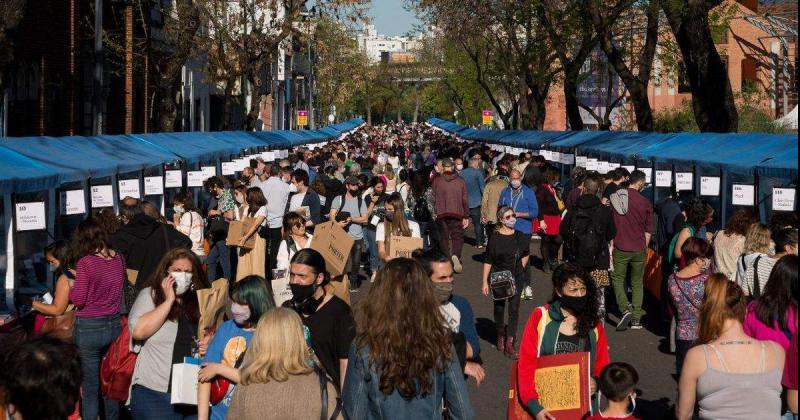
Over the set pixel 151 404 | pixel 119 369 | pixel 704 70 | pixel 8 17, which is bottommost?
pixel 151 404

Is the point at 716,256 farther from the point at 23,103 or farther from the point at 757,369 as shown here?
the point at 23,103

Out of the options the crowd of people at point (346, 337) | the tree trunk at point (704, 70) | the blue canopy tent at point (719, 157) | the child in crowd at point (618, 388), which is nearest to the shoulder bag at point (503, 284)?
the crowd of people at point (346, 337)

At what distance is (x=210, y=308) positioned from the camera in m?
7.54

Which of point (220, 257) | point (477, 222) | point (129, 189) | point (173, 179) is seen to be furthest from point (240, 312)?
point (477, 222)

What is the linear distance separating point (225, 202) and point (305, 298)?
995cm

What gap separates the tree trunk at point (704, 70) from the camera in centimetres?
2112

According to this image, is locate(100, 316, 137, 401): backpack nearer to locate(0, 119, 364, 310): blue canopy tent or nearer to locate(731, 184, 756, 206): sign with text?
locate(0, 119, 364, 310): blue canopy tent

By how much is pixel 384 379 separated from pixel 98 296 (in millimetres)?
4006

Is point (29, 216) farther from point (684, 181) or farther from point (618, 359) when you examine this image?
point (684, 181)

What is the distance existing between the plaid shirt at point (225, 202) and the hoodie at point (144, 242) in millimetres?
5275

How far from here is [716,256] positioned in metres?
11.7

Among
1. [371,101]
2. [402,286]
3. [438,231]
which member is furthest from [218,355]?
[371,101]

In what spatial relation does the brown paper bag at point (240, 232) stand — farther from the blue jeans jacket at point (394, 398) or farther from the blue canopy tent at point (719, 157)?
the blue jeans jacket at point (394, 398)

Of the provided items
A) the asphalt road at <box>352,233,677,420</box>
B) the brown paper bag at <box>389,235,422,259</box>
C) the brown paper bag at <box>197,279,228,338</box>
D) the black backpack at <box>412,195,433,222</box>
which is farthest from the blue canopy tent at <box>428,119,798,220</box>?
the brown paper bag at <box>197,279,228,338</box>
